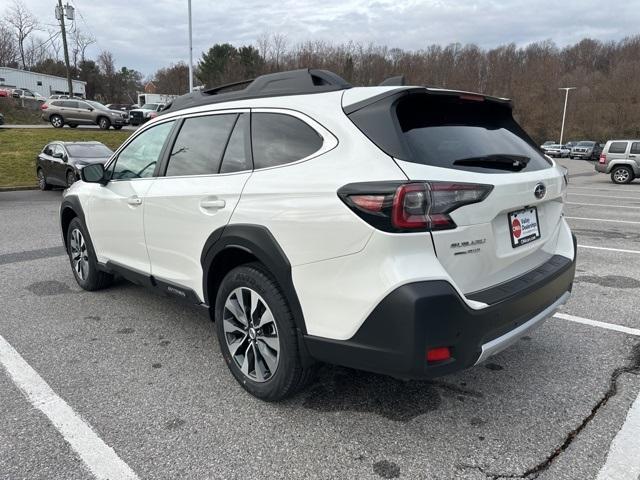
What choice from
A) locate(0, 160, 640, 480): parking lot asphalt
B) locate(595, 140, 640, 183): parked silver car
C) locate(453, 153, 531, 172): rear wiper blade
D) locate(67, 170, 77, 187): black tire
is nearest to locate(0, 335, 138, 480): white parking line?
locate(0, 160, 640, 480): parking lot asphalt

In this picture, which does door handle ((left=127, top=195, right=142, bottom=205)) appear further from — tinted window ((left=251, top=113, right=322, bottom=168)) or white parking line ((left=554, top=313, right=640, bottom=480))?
white parking line ((left=554, top=313, right=640, bottom=480))

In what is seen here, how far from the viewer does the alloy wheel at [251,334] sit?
2777mm

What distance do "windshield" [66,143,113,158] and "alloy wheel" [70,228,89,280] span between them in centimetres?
960

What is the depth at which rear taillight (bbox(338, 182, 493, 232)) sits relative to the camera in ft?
7.13

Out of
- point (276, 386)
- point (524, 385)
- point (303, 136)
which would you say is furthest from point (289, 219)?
point (524, 385)

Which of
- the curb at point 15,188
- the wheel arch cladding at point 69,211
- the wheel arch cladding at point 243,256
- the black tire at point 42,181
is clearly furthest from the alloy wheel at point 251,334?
the curb at point 15,188

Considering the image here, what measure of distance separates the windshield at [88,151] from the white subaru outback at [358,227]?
38.2 feet

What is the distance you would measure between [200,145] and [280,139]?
83 centimetres

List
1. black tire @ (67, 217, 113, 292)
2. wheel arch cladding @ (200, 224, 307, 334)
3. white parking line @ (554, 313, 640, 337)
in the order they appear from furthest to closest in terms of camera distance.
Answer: black tire @ (67, 217, 113, 292)
white parking line @ (554, 313, 640, 337)
wheel arch cladding @ (200, 224, 307, 334)

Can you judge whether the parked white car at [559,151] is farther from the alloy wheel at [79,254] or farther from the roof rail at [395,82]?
the roof rail at [395,82]

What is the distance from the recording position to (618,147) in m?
20.1

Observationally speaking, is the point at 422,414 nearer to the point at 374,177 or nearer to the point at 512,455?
the point at 512,455

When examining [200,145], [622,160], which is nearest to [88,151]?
[200,145]

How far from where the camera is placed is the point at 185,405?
9.50 ft
